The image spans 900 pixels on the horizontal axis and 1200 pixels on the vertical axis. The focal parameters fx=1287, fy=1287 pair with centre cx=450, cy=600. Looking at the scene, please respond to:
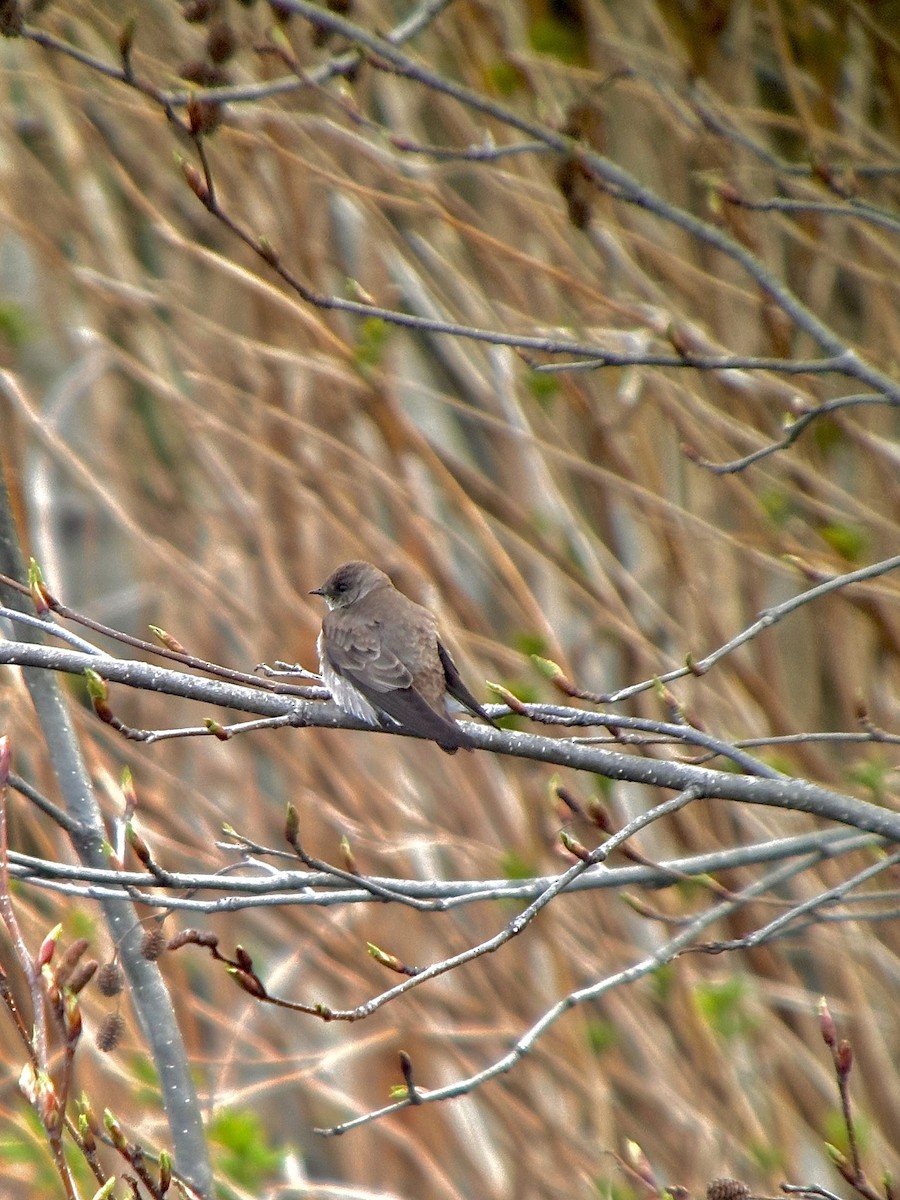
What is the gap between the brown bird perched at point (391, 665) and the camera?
3170 mm

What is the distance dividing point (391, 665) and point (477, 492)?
2296mm

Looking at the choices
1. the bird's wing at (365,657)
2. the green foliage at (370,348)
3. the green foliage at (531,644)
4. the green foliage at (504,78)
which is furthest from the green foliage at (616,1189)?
the green foliage at (504,78)

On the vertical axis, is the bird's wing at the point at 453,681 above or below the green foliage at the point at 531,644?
below

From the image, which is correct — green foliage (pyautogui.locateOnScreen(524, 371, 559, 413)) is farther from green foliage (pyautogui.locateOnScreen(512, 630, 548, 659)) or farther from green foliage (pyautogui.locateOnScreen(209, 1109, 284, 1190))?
green foliage (pyautogui.locateOnScreen(209, 1109, 284, 1190))

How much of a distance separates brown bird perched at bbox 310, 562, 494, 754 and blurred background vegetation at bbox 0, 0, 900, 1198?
4.08ft

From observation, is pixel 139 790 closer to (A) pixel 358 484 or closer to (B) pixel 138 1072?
(B) pixel 138 1072

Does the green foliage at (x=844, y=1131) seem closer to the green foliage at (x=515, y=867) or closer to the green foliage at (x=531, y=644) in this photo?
the green foliage at (x=515, y=867)

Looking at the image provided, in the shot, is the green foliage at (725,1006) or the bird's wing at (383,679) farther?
the green foliage at (725,1006)

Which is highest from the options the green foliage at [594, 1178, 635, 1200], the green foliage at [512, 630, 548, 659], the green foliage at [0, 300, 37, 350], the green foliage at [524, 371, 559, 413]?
the green foliage at [0, 300, 37, 350]

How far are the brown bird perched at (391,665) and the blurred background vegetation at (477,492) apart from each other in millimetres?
1244

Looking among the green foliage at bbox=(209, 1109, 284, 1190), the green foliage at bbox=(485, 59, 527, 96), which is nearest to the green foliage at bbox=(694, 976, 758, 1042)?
the green foliage at bbox=(209, 1109, 284, 1190)

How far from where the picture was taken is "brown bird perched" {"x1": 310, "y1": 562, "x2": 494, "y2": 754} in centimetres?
317

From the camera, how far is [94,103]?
6141 millimetres

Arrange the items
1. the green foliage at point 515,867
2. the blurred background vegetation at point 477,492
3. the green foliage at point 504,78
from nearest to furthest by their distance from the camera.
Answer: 1. the green foliage at point 515,867
2. the blurred background vegetation at point 477,492
3. the green foliage at point 504,78
